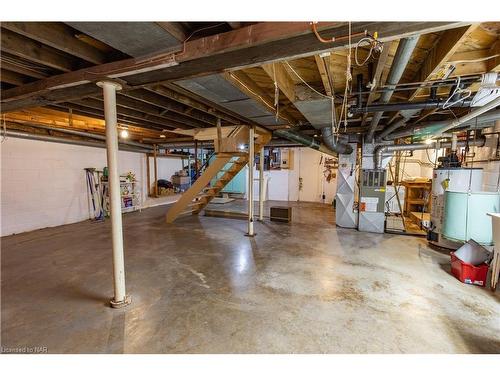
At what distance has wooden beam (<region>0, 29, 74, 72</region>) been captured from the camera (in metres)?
1.64

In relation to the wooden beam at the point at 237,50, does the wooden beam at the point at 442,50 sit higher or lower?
higher

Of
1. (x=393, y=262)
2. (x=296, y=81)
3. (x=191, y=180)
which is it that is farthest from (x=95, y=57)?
(x=191, y=180)

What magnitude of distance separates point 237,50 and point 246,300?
7.37 feet

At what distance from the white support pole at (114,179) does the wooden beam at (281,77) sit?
1.43 m

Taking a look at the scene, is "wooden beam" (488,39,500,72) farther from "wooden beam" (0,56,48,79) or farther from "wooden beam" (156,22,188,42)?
"wooden beam" (0,56,48,79)

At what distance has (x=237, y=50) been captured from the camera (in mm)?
1562

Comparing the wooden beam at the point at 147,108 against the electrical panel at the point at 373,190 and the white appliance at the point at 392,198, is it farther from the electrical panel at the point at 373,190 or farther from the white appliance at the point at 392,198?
the white appliance at the point at 392,198

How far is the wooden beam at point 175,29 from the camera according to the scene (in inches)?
55.6

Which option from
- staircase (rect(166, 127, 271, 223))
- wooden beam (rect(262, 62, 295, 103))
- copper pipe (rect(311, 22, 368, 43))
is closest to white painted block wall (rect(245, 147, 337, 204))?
staircase (rect(166, 127, 271, 223))

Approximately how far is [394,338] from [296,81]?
8.88 ft

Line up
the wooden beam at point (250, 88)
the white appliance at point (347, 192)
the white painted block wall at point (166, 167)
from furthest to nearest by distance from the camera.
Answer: the white painted block wall at point (166, 167)
the white appliance at point (347, 192)
the wooden beam at point (250, 88)

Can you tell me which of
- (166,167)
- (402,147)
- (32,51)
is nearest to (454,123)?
(402,147)

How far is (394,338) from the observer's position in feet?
5.77

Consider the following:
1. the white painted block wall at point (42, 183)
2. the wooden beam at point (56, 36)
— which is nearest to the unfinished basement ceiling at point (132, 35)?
the wooden beam at point (56, 36)
